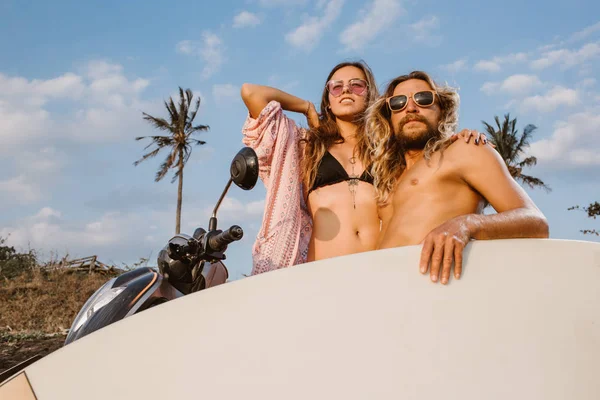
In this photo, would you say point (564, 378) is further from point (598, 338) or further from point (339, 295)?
point (339, 295)

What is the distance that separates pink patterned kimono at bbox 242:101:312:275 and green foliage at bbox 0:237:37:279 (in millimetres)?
12915

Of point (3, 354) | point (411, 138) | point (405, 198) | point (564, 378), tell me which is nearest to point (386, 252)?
point (564, 378)

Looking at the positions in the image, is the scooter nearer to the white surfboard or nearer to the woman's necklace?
the white surfboard

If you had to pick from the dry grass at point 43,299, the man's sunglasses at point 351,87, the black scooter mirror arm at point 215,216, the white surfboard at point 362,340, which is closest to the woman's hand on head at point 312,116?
the man's sunglasses at point 351,87

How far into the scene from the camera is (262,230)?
3236 mm

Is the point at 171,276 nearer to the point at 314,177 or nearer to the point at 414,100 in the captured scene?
the point at 314,177

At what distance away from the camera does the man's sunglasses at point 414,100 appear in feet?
9.81

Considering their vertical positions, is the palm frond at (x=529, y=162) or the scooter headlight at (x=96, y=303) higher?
→ the palm frond at (x=529, y=162)

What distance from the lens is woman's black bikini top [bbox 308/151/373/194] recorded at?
3234 millimetres

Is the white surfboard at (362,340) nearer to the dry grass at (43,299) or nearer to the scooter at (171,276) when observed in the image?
the scooter at (171,276)

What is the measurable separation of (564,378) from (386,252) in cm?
54

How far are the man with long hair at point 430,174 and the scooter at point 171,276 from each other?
2.39ft

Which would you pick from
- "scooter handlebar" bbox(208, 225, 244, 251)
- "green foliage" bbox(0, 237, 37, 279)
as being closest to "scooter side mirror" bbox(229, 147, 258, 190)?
"scooter handlebar" bbox(208, 225, 244, 251)

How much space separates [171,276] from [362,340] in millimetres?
995
